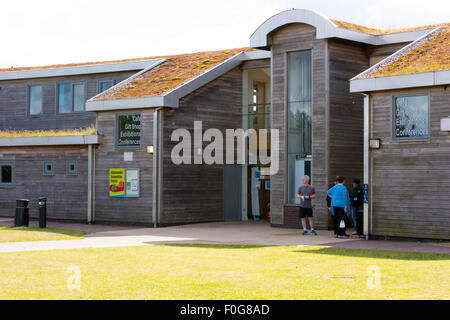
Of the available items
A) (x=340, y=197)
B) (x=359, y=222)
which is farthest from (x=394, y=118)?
(x=359, y=222)

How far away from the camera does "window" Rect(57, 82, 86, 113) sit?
105 feet

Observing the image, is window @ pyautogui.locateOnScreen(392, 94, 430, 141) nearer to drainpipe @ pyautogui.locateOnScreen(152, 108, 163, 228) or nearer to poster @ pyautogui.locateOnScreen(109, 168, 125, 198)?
drainpipe @ pyautogui.locateOnScreen(152, 108, 163, 228)

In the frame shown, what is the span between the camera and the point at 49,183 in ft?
94.4

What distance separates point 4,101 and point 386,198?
20372 millimetres

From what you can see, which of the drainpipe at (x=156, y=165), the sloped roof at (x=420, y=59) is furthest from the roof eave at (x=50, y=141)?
the sloped roof at (x=420, y=59)

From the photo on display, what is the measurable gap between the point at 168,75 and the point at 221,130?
9.37ft

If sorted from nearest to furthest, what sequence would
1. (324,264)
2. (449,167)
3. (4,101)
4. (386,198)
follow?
(324,264) < (449,167) < (386,198) < (4,101)

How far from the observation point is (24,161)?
29641 millimetres

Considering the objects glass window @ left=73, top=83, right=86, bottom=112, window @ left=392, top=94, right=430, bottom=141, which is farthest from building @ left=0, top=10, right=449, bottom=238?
window @ left=392, top=94, right=430, bottom=141

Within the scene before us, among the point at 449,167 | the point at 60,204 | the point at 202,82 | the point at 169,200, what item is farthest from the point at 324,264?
the point at 60,204

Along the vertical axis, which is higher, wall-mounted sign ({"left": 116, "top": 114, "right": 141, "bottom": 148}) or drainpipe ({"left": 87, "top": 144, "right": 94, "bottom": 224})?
wall-mounted sign ({"left": 116, "top": 114, "right": 141, "bottom": 148})

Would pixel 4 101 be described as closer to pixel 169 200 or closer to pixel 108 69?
pixel 108 69

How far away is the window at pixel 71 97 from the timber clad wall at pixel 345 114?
12.3m

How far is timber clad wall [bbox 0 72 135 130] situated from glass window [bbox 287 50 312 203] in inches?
342
